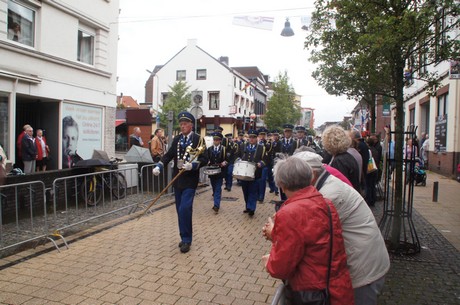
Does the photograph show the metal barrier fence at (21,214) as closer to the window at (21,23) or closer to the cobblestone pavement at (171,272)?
the cobblestone pavement at (171,272)

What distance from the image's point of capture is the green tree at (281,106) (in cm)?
5050

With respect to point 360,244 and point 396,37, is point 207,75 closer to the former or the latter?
point 396,37

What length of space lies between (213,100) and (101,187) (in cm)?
3927

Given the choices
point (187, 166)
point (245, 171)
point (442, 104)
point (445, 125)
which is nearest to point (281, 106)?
point (442, 104)

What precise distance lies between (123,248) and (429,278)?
4.24 meters

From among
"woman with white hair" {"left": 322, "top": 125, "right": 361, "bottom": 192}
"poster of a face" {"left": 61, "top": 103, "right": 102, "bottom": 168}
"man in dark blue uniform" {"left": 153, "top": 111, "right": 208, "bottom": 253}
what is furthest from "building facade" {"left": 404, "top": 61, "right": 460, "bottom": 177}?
"poster of a face" {"left": 61, "top": 103, "right": 102, "bottom": 168}

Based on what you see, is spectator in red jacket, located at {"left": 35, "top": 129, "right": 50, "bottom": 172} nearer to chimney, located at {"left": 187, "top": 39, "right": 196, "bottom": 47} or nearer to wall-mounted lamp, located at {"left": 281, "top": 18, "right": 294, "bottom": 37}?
wall-mounted lamp, located at {"left": 281, "top": 18, "right": 294, "bottom": 37}

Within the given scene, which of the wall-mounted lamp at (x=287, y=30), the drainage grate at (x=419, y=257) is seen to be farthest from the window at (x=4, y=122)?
the drainage grate at (x=419, y=257)

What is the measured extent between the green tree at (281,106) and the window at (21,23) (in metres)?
39.8

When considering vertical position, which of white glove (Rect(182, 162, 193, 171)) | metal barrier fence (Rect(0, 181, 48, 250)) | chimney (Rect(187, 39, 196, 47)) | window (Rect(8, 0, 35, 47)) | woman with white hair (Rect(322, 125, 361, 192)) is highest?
chimney (Rect(187, 39, 196, 47))

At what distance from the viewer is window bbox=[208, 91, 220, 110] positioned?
46.0 m

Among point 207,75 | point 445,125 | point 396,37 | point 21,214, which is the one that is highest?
point 207,75

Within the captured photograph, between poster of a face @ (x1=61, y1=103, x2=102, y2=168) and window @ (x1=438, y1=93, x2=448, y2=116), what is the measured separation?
15.2m

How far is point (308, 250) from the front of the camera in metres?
2.19
